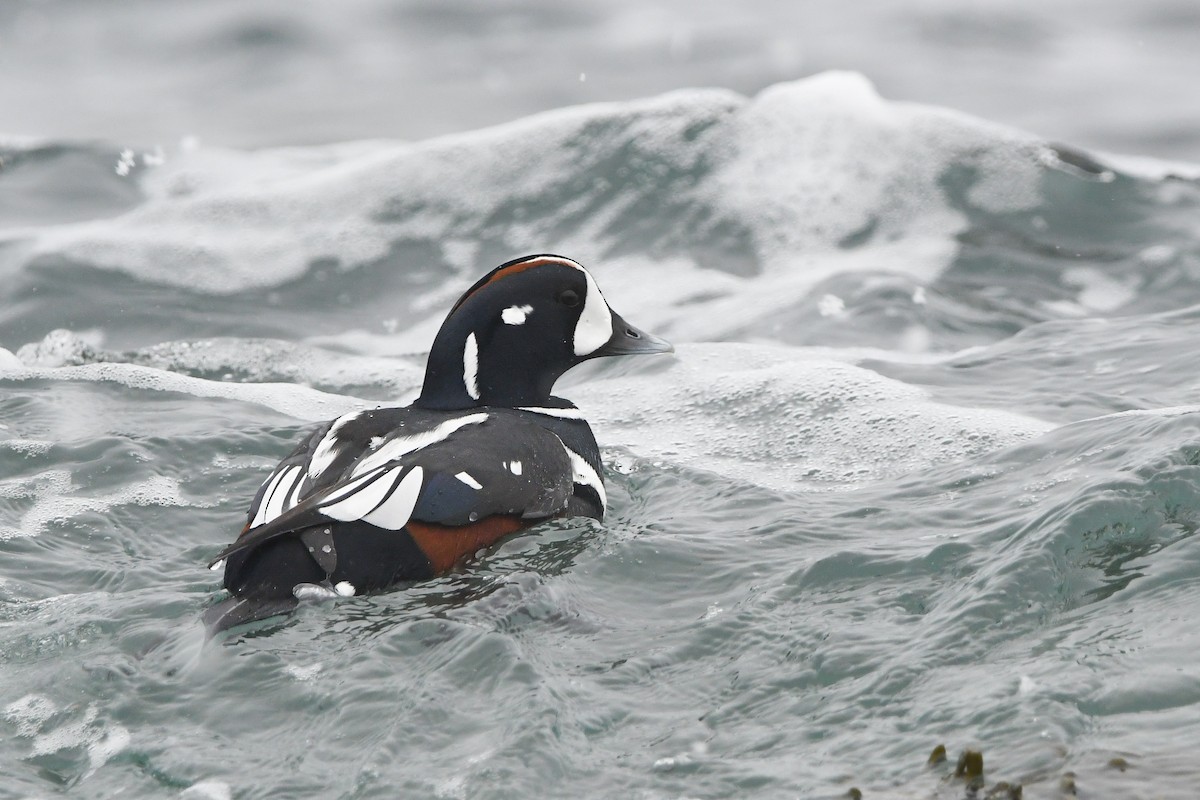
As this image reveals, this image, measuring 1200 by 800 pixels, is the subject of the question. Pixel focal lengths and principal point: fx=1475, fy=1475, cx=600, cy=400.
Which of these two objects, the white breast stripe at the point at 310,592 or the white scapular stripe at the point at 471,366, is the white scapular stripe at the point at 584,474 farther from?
the white breast stripe at the point at 310,592

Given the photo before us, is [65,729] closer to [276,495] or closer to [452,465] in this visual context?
[276,495]

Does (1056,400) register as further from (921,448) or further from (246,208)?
(246,208)

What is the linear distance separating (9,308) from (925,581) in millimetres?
5540

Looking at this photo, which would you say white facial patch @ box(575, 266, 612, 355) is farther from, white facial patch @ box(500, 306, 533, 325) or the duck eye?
white facial patch @ box(500, 306, 533, 325)

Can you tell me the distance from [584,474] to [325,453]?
0.88 meters

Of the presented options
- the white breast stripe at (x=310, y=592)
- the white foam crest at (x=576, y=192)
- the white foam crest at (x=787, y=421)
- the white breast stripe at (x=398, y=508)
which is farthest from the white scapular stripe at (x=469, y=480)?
the white foam crest at (x=576, y=192)

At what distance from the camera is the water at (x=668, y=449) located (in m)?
3.12

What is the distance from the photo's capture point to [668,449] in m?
5.58

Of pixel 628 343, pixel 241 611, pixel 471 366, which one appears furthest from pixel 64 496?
pixel 628 343

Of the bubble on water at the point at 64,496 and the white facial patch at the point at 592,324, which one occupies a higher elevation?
the white facial patch at the point at 592,324

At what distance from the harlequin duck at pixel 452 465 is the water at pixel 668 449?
105 millimetres

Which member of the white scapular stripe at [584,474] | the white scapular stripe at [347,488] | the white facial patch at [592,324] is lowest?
the white scapular stripe at [584,474]

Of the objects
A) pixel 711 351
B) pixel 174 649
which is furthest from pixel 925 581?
pixel 711 351

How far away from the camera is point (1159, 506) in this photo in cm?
396
